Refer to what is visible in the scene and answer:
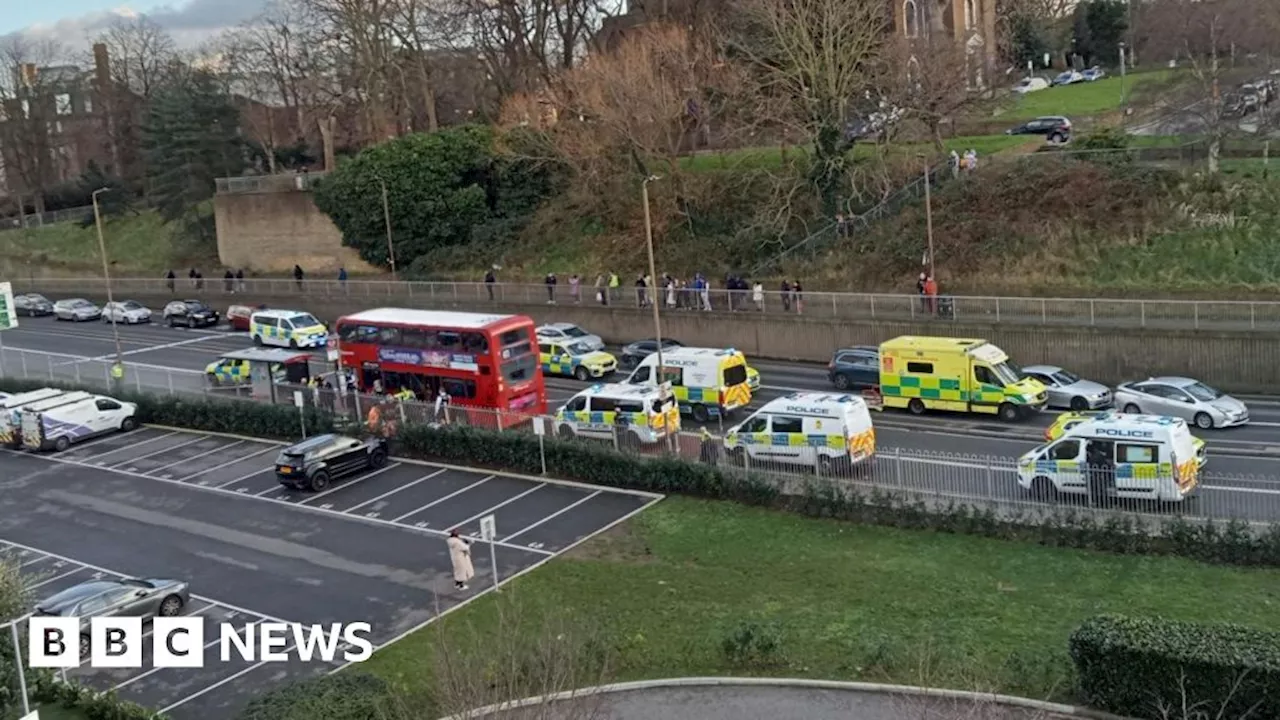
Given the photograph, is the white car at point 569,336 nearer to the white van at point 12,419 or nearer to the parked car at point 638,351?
the parked car at point 638,351

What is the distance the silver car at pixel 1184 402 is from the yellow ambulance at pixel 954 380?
7.22 feet

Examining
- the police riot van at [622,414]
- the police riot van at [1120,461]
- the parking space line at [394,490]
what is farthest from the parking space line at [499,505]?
the police riot van at [1120,461]

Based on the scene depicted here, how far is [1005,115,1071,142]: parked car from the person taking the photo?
5056cm

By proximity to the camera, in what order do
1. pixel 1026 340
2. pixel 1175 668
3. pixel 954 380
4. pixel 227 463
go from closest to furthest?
pixel 1175 668, pixel 954 380, pixel 227 463, pixel 1026 340

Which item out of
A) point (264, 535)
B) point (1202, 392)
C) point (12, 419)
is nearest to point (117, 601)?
point (264, 535)

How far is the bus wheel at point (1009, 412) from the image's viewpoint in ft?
102

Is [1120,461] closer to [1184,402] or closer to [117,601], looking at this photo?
[1184,402]

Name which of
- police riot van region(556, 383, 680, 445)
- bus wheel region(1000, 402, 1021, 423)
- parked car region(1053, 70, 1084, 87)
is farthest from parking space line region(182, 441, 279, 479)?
parked car region(1053, 70, 1084, 87)

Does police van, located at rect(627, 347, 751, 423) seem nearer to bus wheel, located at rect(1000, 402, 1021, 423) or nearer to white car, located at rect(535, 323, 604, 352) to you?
bus wheel, located at rect(1000, 402, 1021, 423)

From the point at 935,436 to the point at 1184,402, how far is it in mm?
6185

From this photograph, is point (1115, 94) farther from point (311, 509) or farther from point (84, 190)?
point (84, 190)

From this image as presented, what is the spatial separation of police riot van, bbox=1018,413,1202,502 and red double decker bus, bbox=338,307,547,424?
13899mm

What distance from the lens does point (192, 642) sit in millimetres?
20281

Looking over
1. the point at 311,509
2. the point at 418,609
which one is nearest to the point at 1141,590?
the point at 418,609
